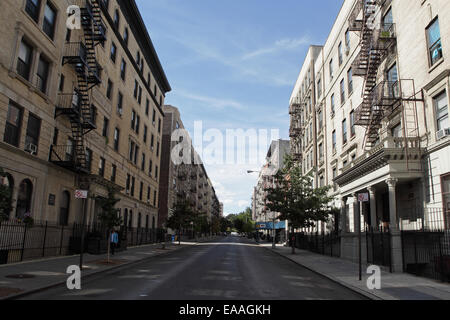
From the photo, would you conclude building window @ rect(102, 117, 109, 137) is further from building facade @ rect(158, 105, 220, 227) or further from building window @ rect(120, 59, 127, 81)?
building facade @ rect(158, 105, 220, 227)

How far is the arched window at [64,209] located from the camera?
22500 mm

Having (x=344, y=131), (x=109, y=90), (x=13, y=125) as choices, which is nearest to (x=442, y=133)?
(x=344, y=131)

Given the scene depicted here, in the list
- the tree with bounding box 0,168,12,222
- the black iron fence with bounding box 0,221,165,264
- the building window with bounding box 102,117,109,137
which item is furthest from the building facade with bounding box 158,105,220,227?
the tree with bounding box 0,168,12,222

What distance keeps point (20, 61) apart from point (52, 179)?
6.94 metres

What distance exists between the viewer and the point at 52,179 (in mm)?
20875

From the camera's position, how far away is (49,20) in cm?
2050

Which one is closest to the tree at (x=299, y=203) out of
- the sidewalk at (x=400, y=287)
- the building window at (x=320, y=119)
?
the building window at (x=320, y=119)

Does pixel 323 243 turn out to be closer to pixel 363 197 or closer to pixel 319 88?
pixel 319 88

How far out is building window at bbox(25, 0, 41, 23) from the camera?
1823cm

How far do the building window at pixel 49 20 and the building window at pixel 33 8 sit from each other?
80 cm

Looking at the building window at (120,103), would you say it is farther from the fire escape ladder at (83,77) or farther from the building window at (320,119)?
the building window at (320,119)

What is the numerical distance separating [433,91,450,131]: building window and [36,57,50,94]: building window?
20597 mm

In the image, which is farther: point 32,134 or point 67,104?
point 67,104

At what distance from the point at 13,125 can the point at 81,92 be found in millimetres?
7696
